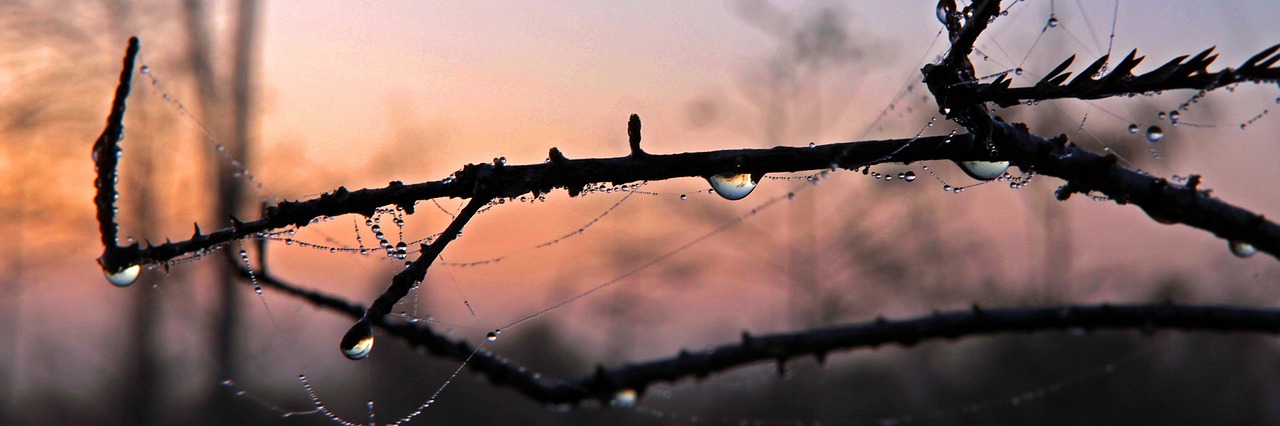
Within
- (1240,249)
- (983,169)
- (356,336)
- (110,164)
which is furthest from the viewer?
(1240,249)

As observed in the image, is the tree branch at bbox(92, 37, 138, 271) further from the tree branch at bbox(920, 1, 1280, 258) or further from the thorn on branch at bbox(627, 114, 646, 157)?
the tree branch at bbox(920, 1, 1280, 258)

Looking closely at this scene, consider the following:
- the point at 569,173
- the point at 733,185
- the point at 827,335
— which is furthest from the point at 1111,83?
the point at 827,335

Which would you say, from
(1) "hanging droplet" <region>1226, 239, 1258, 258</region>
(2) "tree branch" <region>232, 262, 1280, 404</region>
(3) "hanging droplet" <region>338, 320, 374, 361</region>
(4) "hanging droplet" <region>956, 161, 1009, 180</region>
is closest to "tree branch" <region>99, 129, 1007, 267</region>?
(3) "hanging droplet" <region>338, 320, 374, 361</region>

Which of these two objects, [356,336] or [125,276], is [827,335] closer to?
[356,336]

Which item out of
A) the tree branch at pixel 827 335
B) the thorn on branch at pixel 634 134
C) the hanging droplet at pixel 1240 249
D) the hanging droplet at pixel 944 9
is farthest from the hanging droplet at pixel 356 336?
the hanging droplet at pixel 1240 249

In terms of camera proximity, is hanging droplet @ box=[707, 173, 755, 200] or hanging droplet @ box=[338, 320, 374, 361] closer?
hanging droplet @ box=[338, 320, 374, 361]

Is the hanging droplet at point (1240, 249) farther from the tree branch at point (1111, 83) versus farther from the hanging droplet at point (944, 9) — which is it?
the hanging droplet at point (944, 9)
